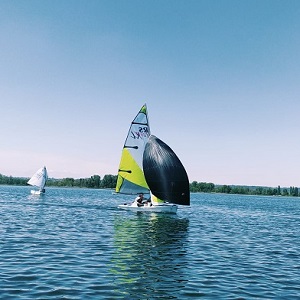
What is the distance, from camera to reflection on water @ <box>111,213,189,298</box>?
17734mm

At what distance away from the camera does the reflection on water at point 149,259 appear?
17734 mm

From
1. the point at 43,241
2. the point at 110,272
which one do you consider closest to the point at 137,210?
the point at 43,241

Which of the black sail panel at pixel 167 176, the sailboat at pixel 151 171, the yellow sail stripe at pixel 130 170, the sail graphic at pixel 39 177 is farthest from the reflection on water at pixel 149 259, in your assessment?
the sail graphic at pixel 39 177

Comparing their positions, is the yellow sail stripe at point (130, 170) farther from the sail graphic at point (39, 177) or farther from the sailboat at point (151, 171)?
the sail graphic at point (39, 177)

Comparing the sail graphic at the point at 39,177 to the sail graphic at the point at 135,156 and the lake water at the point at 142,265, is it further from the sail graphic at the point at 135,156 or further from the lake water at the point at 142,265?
the lake water at the point at 142,265

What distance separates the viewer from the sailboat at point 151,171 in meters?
50.6

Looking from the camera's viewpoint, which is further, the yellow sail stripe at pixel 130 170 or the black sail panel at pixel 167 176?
the yellow sail stripe at pixel 130 170

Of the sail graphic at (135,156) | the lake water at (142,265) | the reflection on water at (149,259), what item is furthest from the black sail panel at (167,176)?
the lake water at (142,265)

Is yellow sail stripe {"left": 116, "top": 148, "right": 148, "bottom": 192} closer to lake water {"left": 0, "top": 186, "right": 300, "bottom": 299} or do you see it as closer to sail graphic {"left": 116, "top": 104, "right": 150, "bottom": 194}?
sail graphic {"left": 116, "top": 104, "right": 150, "bottom": 194}

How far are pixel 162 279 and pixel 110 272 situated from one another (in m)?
2.81

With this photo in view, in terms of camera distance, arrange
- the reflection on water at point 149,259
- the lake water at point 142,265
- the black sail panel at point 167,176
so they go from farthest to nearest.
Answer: the black sail panel at point 167,176
the reflection on water at point 149,259
the lake water at point 142,265

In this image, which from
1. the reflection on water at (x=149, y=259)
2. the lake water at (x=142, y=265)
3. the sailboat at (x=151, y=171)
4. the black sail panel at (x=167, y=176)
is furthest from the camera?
the sailboat at (x=151, y=171)

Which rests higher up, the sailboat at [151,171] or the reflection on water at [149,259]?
the sailboat at [151,171]

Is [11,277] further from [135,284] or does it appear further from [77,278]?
[135,284]
